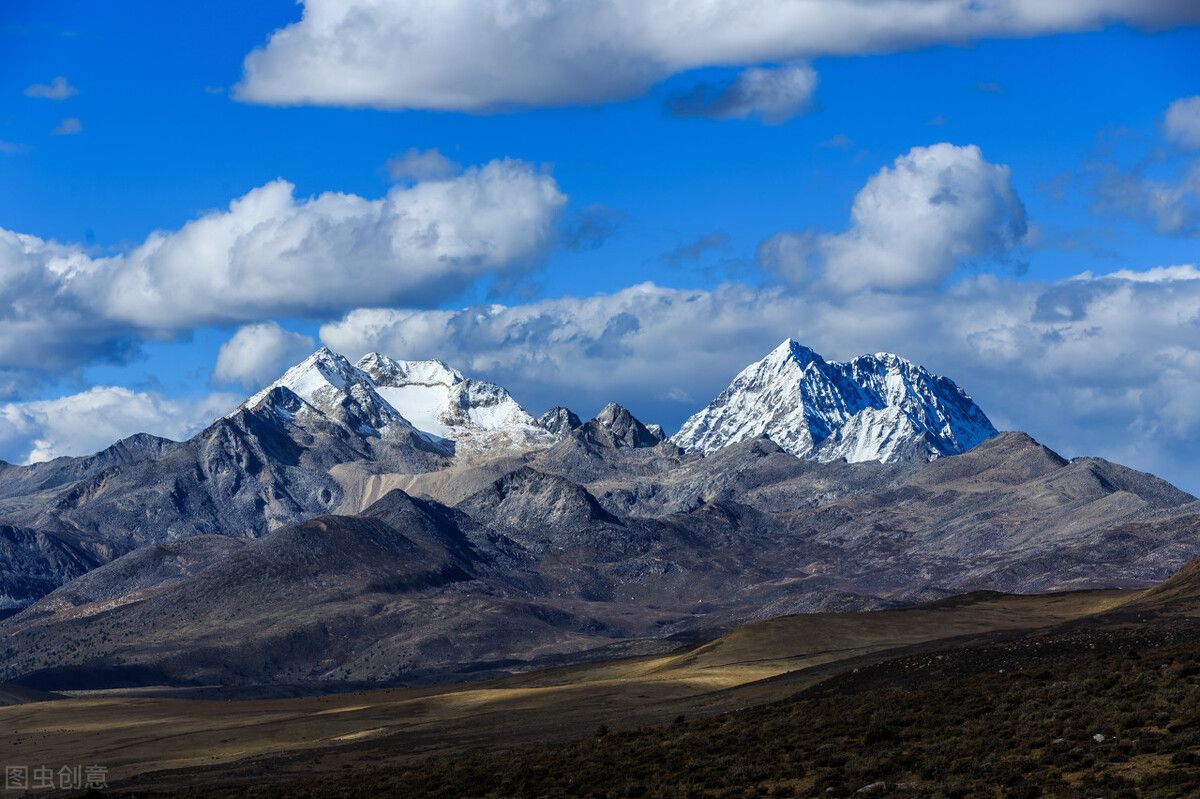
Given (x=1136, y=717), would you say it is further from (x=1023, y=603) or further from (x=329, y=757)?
(x=1023, y=603)

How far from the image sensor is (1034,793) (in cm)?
5678

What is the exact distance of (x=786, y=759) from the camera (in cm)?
6912

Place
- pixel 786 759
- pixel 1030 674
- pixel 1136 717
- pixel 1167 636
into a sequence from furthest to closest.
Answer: pixel 1167 636 < pixel 1030 674 < pixel 786 759 < pixel 1136 717

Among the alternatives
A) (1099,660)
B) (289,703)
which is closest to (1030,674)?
(1099,660)

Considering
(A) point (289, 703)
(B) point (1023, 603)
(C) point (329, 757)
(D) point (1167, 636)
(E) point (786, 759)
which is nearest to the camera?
(E) point (786, 759)

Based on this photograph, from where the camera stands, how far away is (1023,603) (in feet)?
638

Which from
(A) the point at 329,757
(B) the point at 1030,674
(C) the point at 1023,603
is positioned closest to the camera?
(B) the point at 1030,674

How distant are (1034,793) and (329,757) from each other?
55504mm

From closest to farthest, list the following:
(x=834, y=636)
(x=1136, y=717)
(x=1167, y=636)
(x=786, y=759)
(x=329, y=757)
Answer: (x=1136, y=717) < (x=786, y=759) < (x=1167, y=636) < (x=329, y=757) < (x=834, y=636)

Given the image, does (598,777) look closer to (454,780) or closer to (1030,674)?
(454,780)

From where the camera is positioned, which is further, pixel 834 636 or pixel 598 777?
pixel 834 636

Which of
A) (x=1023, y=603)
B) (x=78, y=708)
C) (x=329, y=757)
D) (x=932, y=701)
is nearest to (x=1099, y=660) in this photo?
(x=932, y=701)

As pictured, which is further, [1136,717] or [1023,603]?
[1023,603]

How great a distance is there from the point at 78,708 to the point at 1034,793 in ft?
483
